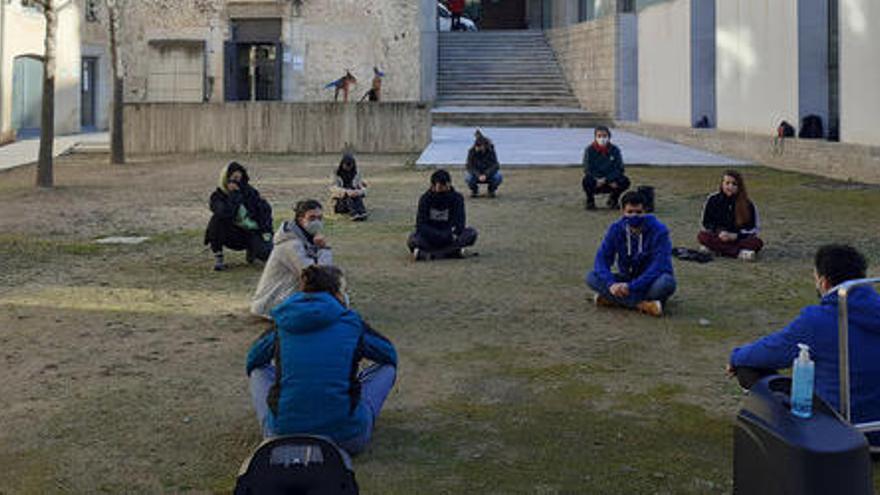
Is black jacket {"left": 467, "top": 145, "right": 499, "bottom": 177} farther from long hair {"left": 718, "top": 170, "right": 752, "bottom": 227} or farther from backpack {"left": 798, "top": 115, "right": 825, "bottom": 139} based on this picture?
backpack {"left": 798, "top": 115, "right": 825, "bottom": 139}

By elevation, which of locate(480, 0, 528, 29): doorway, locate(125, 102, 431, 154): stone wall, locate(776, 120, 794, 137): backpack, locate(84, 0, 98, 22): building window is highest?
locate(480, 0, 528, 29): doorway

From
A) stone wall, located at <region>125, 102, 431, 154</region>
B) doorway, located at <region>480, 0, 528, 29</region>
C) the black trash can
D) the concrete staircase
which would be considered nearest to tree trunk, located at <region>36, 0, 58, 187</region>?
stone wall, located at <region>125, 102, 431, 154</region>

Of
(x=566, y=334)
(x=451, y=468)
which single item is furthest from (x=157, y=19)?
(x=451, y=468)

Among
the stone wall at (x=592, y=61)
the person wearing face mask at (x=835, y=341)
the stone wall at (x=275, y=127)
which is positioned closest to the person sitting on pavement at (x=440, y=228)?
the person wearing face mask at (x=835, y=341)

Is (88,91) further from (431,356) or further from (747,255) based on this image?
(431,356)

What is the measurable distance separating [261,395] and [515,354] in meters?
2.13

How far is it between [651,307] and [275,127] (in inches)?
746

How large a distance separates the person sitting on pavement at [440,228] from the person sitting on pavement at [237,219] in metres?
1.50

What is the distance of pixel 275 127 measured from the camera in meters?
24.8

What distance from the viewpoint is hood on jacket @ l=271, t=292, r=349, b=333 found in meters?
4.10

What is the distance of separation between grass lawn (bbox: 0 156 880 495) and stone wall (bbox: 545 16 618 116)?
690 inches

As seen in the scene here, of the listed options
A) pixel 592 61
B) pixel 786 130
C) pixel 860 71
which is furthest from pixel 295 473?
pixel 592 61

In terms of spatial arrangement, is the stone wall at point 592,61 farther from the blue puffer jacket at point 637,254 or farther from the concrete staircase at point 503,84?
the blue puffer jacket at point 637,254

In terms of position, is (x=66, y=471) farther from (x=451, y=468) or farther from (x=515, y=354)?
(x=515, y=354)
